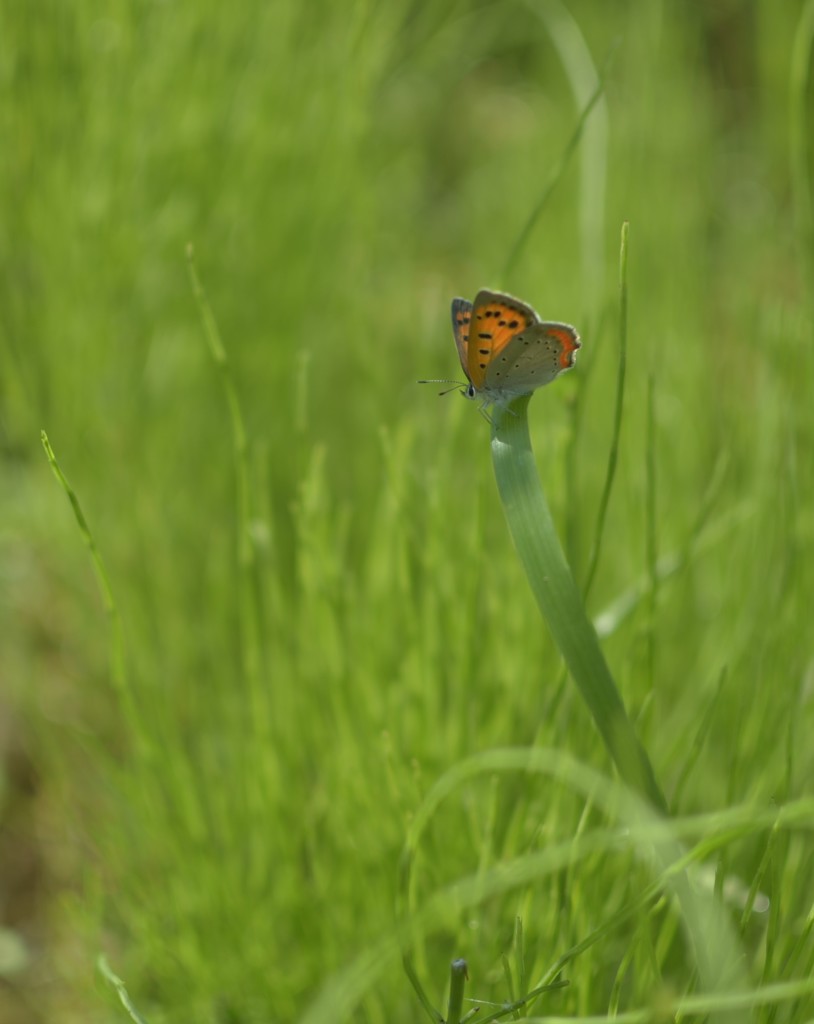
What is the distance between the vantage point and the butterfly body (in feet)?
1.13

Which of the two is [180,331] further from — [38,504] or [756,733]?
[756,733]

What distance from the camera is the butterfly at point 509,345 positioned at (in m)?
0.35

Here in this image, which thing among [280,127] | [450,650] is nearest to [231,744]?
[450,650]

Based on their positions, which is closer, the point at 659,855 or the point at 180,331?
the point at 659,855

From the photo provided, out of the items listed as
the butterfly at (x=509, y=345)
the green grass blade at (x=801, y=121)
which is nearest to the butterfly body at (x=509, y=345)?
the butterfly at (x=509, y=345)

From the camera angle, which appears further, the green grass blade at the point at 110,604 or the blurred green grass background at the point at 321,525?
the blurred green grass background at the point at 321,525

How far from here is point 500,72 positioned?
2.30 meters

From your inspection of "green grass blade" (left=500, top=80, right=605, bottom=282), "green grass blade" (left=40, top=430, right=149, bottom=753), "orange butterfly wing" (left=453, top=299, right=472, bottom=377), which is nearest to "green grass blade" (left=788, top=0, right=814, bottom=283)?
"green grass blade" (left=500, top=80, right=605, bottom=282)

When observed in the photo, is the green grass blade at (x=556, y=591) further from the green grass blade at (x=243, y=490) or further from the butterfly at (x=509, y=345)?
the green grass blade at (x=243, y=490)

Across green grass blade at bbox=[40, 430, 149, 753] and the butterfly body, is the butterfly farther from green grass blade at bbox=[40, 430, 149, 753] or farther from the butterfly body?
green grass blade at bbox=[40, 430, 149, 753]

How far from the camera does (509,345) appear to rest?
0.36 meters

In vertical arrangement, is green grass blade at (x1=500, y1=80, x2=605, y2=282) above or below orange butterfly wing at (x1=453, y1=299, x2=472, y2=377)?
above

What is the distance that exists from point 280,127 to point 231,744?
0.58m

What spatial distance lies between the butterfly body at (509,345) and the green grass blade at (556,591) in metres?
0.04
